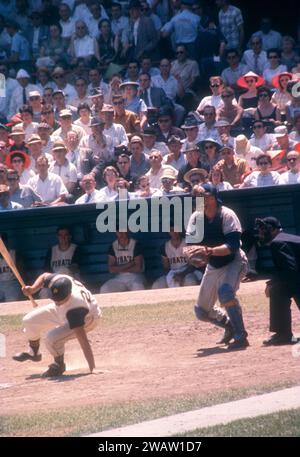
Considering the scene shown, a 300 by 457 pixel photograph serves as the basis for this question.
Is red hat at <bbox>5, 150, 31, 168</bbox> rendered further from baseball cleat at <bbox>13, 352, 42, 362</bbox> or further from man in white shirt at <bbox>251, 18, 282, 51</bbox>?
baseball cleat at <bbox>13, 352, 42, 362</bbox>

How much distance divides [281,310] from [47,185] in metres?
6.37

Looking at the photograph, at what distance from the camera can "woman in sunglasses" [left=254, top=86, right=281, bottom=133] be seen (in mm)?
17094

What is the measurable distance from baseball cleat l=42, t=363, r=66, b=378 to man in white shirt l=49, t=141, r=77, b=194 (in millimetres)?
6311

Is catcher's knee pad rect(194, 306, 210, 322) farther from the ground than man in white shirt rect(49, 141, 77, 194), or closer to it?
closer to it

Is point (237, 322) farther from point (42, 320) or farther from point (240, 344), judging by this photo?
point (42, 320)

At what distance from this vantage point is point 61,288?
10.3 meters

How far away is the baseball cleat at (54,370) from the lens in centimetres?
1063

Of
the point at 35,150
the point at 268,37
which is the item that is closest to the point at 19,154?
the point at 35,150

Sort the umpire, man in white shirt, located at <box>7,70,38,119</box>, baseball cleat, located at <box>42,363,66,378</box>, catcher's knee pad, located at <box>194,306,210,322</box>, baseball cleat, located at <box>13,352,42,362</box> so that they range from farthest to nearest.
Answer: man in white shirt, located at <box>7,70,38,119</box> < catcher's knee pad, located at <box>194,306,210,322</box> < baseball cleat, located at <box>13,352,42,362</box> < the umpire < baseball cleat, located at <box>42,363,66,378</box>

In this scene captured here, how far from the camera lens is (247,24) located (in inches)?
865

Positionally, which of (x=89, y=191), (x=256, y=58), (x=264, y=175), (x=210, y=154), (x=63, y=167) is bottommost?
(x=89, y=191)

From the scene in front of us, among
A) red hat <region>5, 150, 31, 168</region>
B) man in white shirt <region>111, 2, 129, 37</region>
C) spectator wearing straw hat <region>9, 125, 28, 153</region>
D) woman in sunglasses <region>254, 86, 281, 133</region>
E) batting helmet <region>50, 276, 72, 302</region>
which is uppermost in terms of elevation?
man in white shirt <region>111, 2, 129, 37</region>

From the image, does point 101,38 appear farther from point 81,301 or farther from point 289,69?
point 81,301

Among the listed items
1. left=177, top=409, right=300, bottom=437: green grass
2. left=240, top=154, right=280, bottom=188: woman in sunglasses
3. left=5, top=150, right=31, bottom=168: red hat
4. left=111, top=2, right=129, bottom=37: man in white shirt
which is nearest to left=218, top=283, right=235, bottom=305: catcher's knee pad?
left=177, top=409, right=300, bottom=437: green grass
